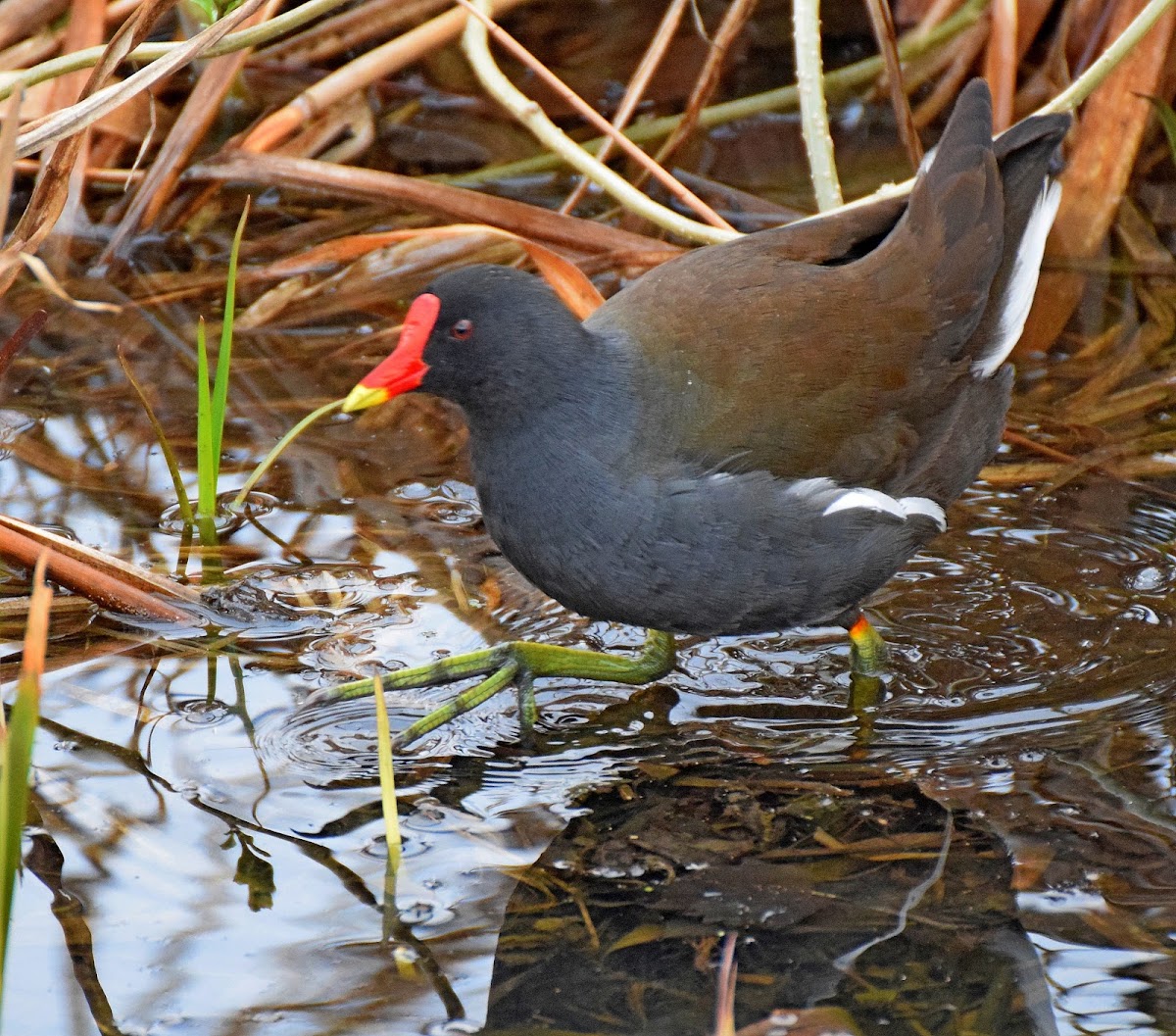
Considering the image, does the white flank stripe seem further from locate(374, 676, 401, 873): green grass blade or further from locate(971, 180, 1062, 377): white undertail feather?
locate(374, 676, 401, 873): green grass blade

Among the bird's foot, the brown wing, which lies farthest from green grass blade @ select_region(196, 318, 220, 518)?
the brown wing

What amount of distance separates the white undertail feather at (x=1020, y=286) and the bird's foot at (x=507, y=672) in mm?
850

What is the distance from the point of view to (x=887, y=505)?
9.24 ft

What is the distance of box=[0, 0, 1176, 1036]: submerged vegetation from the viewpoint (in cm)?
212

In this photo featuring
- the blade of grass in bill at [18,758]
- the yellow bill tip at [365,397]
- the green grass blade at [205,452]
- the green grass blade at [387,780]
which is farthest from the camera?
the green grass blade at [205,452]

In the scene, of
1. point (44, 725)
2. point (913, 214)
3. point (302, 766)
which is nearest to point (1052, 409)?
point (913, 214)

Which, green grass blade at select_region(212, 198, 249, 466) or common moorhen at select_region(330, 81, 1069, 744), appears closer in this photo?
common moorhen at select_region(330, 81, 1069, 744)

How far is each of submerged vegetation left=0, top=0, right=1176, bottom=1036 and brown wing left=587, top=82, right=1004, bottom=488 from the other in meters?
0.43

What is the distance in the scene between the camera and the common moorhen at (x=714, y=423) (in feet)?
8.66

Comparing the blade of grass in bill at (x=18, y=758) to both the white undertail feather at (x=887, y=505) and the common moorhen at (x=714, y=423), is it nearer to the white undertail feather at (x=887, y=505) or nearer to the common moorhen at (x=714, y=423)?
the common moorhen at (x=714, y=423)

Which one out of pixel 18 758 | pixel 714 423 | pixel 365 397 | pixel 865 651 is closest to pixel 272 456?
pixel 365 397

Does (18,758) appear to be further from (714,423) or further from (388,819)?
(714,423)

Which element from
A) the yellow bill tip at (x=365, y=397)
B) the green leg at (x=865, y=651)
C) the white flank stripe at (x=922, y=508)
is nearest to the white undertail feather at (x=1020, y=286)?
the white flank stripe at (x=922, y=508)

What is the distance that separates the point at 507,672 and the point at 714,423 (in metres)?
0.55
